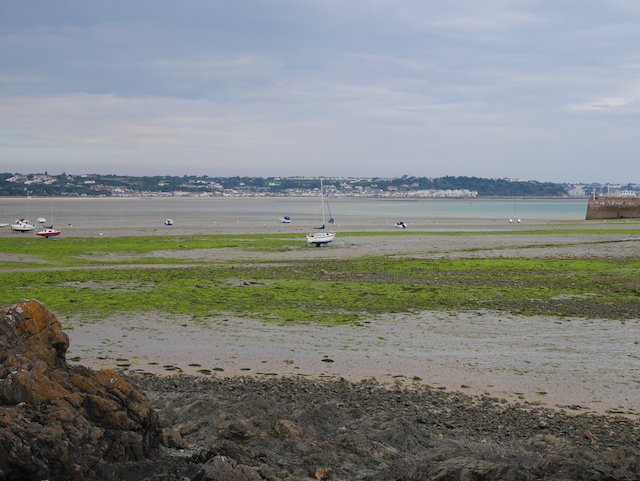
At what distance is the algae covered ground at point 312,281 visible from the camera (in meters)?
21.8

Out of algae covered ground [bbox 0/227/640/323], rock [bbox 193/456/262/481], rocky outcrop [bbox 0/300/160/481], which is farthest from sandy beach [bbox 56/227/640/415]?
rock [bbox 193/456/262/481]

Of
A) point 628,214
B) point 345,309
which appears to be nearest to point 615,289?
point 345,309

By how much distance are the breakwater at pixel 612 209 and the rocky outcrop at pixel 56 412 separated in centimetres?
9842

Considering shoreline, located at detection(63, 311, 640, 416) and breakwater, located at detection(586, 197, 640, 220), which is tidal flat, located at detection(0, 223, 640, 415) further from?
breakwater, located at detection(586, 197, 640, 220)

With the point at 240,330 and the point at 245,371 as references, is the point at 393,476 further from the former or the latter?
the point at 240,330

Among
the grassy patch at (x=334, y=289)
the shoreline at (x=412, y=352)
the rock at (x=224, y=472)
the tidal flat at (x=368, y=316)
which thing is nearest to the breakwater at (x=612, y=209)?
the tidal flat at (x=368, y=316)

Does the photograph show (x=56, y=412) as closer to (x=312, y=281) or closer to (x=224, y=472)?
(x=224, y=472)

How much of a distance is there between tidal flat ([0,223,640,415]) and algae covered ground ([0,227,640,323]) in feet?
0.21

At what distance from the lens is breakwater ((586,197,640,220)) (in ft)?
327

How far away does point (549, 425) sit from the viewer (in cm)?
1059

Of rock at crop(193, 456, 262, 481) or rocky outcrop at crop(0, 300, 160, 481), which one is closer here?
rocky outcrop at crop(0, 300, 160, 481)

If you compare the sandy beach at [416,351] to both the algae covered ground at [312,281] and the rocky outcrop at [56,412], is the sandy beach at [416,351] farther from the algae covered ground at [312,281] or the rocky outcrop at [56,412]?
the rocky outcrop at [56,412]

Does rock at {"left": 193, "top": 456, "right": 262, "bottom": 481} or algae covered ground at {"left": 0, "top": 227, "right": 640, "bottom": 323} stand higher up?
rock at {"left": 193, "top": 456, "right": 262, "bottom": 481}

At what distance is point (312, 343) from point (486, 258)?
22.7m
